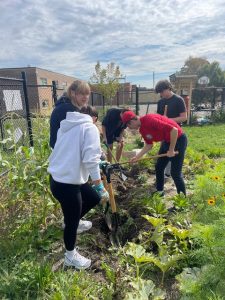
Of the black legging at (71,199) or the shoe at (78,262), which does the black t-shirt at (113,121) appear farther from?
the shoe at (78,262)

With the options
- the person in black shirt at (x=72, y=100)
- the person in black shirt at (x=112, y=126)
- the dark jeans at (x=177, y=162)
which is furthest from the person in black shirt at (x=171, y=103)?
the person in black shirt at (x=72, y=100)

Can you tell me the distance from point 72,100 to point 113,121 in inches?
108

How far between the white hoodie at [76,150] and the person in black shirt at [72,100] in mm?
133

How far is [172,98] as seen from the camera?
454 cm

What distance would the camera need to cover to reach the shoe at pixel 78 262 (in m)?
2.66

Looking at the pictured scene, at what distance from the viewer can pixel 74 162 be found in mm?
2400

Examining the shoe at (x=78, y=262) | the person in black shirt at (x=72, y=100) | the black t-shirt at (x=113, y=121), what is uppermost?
the person in black shirt at (x=72, y=100)

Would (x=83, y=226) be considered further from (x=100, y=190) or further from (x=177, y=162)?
(x=177, y=162)

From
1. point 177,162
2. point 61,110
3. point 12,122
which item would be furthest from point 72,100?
point 177,162

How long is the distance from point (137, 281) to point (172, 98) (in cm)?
300

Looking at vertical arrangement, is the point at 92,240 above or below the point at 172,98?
below

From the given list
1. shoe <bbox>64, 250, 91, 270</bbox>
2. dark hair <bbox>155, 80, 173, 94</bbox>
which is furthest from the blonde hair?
dark hair <bbox>155, 80, 173, 94</bbox>

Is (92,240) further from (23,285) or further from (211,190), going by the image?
(211,190)

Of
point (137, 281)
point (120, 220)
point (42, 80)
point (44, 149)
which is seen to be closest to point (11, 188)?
point (44, 149)
